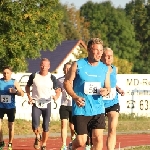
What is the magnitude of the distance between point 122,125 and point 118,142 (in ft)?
22.7

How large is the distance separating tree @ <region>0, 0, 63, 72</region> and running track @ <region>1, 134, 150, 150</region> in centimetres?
836

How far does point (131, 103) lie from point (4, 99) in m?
15.0

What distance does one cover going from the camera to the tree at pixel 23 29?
31.2 meters

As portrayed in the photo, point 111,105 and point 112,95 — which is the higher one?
point 112,95

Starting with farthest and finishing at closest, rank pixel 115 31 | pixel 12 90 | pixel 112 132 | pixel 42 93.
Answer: pixel 115 31
pixel 12 90
pixel 42 93
pixel 112 132

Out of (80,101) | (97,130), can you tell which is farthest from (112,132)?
(80,101)

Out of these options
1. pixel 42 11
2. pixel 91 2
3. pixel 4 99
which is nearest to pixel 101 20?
pixel 91 2

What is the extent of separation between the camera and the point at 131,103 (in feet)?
104

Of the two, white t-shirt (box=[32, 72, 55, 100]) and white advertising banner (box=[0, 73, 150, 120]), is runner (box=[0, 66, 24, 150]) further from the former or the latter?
white advertising banner (box=[0, 73, 150, 120])

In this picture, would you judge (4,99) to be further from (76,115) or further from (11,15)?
(11,15)

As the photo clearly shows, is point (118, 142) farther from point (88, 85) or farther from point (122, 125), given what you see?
point (88, 85)

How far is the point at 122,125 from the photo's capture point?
28.4 metres

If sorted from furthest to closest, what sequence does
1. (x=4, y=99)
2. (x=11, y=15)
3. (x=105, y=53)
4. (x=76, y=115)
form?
(x=11, y=15) → (x=4, y=99) → (x=105, y=53) → (x=76, y=115)

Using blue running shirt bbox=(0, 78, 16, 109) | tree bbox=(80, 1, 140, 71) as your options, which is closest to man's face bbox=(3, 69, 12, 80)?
blue running shirt bbox=(0, 78, 16, 109)
